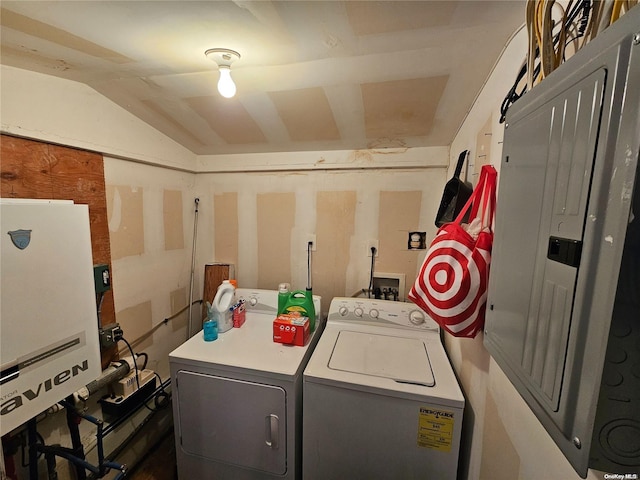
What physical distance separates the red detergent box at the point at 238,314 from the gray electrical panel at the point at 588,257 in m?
1.51

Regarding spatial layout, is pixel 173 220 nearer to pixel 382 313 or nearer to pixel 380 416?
pixel 382 313

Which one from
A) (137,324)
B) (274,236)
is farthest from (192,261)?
(274,236)

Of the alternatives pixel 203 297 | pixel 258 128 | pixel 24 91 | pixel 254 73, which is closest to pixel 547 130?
pixel 254 73

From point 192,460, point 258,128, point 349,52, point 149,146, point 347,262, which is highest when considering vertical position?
point 349,52

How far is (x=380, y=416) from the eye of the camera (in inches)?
44.4

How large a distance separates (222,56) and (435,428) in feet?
5.81

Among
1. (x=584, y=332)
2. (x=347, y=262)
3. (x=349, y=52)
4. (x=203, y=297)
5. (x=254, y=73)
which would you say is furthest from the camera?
(x=203, y=297)

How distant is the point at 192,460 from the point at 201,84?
77.6 inches

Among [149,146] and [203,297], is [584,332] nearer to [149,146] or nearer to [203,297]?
[149,146]

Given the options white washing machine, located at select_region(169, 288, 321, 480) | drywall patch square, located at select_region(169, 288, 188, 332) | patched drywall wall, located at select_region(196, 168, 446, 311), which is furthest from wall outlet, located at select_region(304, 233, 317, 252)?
drywall patch square, located at select_region(169, 288, 188, 332)

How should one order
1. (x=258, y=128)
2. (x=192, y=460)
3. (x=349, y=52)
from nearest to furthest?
(x=349, y=52) → (x=192, y=460) → (x=258, y=128)

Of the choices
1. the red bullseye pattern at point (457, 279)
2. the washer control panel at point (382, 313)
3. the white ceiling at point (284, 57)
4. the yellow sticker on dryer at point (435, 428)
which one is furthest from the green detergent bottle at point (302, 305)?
the white ceiling at point (284, 57)

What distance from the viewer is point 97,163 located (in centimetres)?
148

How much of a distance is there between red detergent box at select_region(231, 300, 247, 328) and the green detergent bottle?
0.82ft
